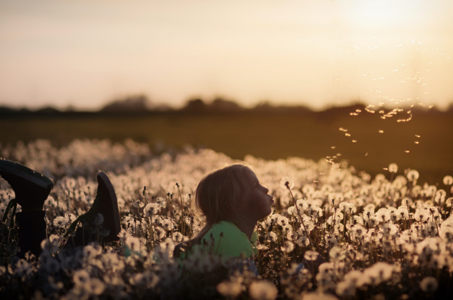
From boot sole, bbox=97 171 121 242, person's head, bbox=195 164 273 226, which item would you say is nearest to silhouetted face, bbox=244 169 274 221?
person's head, bbox=195 164 273 226

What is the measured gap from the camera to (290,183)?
4.12 meters

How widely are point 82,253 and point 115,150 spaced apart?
52.6 feet

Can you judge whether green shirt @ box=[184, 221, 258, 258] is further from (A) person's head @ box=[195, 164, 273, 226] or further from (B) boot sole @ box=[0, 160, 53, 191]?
(B) boot sole @ box=[0, 160, 53, 191]

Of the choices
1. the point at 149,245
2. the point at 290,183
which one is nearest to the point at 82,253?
the point at 149,245

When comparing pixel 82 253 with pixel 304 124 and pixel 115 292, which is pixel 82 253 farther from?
pixel 304 124

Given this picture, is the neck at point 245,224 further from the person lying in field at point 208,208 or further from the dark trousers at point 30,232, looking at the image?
the dark trousers at point 30,232

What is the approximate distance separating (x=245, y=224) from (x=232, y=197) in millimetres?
287

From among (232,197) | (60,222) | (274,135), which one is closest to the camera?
(232,197)

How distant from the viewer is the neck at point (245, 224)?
13.3ft

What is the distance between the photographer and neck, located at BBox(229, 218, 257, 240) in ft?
13.3

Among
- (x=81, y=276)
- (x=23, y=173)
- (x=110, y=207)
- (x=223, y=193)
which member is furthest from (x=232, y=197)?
(x=23, y=173)

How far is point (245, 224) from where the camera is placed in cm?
411

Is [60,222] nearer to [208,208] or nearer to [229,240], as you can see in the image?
[208,208]

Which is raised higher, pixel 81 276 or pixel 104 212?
pixel 104 212
